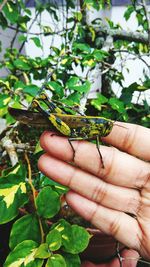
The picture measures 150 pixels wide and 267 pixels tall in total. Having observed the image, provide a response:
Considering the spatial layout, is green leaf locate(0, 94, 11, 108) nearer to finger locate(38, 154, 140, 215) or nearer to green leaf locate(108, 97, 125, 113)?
finger locate(38, 154, 140, 215)

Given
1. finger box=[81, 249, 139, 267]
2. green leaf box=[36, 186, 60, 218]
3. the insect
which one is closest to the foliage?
green leaf box=[36, 186, 60, 218]

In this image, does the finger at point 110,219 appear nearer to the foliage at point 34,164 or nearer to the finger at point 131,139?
the foliage at point 34,164

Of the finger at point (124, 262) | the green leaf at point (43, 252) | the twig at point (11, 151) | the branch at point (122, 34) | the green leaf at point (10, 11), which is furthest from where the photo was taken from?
the branch at point (122, 34)

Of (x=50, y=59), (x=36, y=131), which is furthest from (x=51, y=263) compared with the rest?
(x=50, y=59)

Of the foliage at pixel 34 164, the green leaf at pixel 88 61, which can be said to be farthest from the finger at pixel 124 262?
the green leaf at pixel 88 61

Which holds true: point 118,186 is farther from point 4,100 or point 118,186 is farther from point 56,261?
point 4,100
